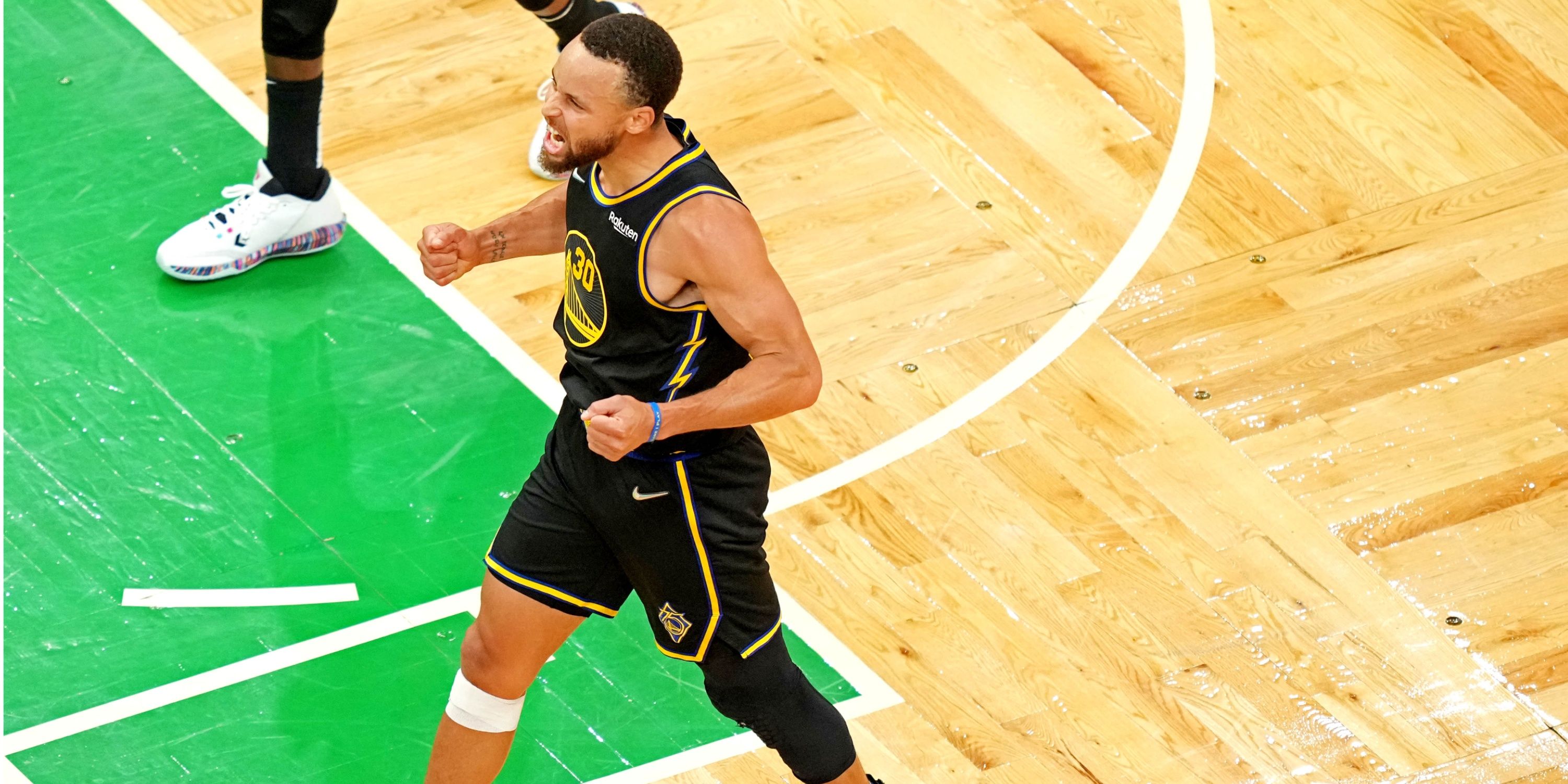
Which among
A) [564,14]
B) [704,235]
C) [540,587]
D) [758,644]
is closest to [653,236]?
[704,235]

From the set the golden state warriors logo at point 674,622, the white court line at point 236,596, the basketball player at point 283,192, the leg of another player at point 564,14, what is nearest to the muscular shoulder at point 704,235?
the golden state warriors logo at point 674,622

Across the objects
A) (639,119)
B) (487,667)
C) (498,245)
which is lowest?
(487,667)

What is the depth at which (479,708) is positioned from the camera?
460 cm

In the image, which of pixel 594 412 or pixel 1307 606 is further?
pixel 1307 606

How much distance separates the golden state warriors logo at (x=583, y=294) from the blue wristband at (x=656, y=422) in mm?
291

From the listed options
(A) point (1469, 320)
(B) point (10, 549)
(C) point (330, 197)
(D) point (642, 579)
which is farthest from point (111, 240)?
(A) point (1469, 320)

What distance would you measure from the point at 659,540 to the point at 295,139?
259cm

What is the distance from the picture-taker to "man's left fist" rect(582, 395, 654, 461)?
4.02m

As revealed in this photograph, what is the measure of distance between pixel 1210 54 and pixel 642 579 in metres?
3.90

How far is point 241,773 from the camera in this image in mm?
5102

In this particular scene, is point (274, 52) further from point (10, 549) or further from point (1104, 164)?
point (1104, 164)

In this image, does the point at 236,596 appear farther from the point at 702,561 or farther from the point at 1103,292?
the point at 1103,292

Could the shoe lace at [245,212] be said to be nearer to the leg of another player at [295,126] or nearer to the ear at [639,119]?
the leg of another player at [295,126]

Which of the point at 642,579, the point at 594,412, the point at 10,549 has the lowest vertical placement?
the point at 10,549
